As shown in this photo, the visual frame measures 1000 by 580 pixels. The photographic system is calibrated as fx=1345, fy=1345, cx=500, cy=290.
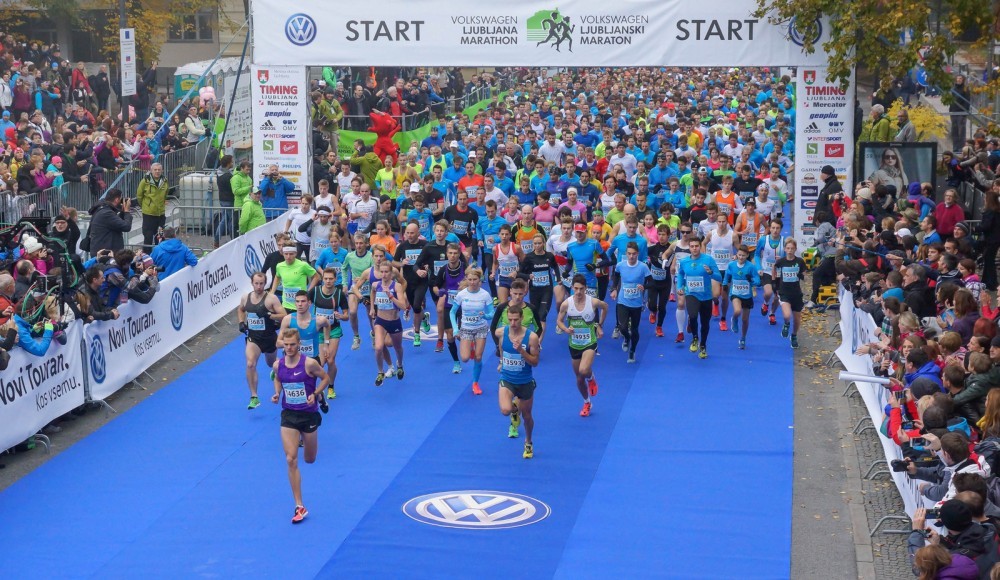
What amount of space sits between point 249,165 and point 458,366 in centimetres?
892

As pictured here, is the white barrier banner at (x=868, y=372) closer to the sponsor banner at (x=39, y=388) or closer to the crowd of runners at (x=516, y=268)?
the crowd of runners at (x=516, y=268)

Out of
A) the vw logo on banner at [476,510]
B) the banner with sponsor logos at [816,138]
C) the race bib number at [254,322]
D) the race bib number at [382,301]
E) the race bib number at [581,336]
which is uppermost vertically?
the banner with sponsor logos at [816,138]

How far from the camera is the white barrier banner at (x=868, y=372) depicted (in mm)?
12461

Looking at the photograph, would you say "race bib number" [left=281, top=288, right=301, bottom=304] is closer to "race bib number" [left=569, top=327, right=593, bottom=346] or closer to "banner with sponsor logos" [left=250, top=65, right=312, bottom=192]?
"race bib number" [left=569, top=327, right=593, bottom=346]

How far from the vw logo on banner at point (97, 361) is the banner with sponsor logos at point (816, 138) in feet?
40.1

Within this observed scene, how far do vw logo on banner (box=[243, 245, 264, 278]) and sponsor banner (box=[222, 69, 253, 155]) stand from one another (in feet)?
28.7

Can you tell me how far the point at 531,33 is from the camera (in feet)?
76.7

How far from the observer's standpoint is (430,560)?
11836 mm

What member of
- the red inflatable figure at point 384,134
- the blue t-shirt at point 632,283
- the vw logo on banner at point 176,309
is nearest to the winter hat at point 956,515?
the blue t-shirt at point 632,283

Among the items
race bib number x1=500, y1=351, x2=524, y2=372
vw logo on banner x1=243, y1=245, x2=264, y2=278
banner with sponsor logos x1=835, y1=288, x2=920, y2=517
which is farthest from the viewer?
vw logo on banner x1=243, y1=245, x2=264, y2=278

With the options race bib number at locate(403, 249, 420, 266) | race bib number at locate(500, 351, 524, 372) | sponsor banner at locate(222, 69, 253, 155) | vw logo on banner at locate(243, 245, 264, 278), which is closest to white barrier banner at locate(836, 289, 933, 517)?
race bib number at locate(500, 351, 524, 372)

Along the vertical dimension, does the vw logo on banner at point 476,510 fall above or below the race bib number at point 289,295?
below

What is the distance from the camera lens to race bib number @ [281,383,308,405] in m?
12.7

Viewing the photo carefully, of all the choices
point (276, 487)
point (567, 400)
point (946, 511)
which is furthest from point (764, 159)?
point (946, 511)
